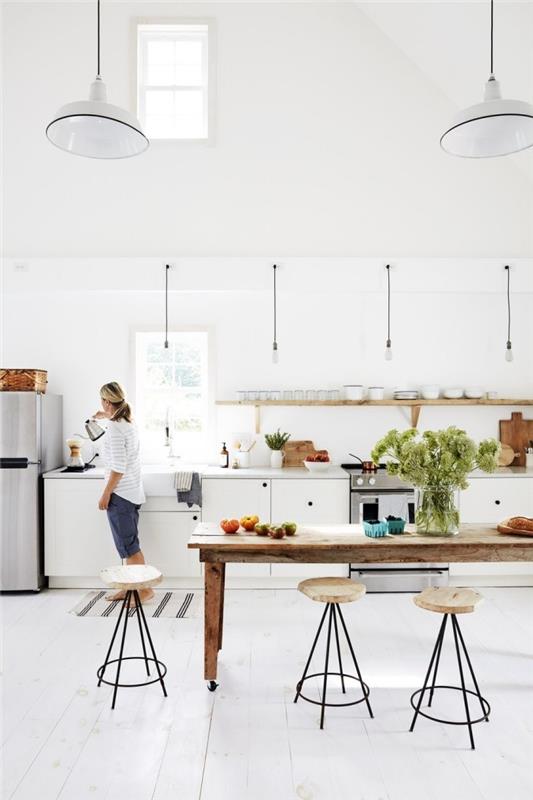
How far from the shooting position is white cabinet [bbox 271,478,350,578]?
17.3ft

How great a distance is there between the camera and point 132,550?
478 centimetres

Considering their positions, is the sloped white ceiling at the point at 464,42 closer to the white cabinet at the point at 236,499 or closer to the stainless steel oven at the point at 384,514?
the stainless steel oven at the point at 384,514

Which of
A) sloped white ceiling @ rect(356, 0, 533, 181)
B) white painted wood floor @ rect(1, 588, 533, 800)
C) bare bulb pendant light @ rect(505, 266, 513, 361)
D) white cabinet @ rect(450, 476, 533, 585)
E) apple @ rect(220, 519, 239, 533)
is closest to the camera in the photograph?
white painted wood floor @ rect(1, 588, 533, 800)

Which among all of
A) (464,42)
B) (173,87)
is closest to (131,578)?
(173,87)

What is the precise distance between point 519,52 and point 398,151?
55.1 inches

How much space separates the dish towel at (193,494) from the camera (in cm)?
512

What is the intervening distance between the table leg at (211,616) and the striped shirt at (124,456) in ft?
4.98

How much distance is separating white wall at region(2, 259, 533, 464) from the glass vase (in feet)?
8.50

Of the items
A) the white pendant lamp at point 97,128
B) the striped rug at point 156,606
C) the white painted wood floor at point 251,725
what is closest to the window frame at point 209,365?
the striped rug at point 156,606

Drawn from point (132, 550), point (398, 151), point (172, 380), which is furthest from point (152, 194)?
point (132, 550)

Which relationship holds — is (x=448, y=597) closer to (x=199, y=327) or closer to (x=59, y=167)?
(x=199, y=327)

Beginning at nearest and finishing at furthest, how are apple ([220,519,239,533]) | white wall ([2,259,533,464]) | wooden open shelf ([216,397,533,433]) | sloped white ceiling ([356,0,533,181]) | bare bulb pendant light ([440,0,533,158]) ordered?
bare bulb pendant light ([440,0,533,158]) → apple ([220,519,239,533]) → sloped white ceiling ([356,0,533,181]) → wooden open shelf ([216,397,533,433]) → white wall ([2,259,533,464])

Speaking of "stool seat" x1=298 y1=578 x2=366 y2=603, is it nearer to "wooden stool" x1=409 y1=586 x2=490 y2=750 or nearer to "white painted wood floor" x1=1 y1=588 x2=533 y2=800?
"wooden stool" x1=409 y1=586 x2=490 y2=750

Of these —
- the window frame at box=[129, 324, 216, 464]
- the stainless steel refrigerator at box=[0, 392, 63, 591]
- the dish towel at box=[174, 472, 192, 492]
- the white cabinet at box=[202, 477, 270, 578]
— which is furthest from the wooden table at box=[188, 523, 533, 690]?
the window frame at box=[129, 324, 216, 464]
